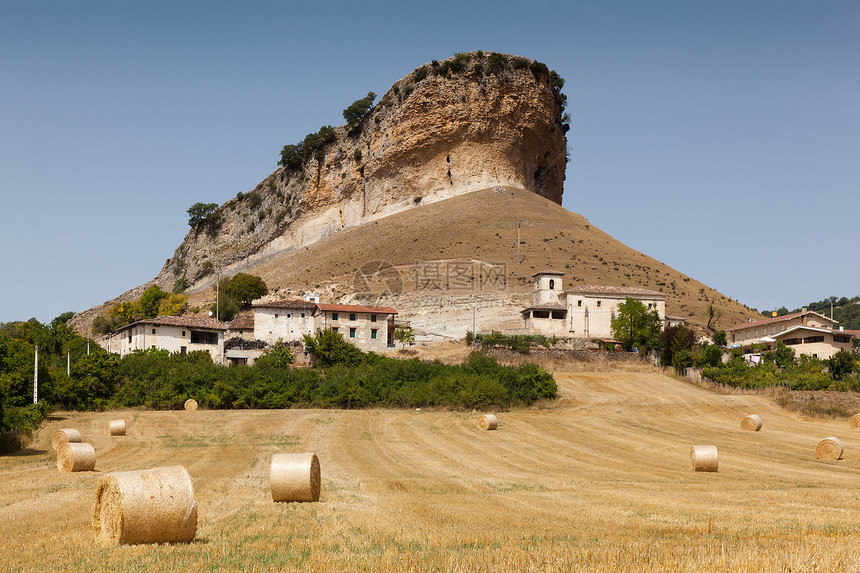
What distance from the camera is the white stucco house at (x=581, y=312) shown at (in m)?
81.4

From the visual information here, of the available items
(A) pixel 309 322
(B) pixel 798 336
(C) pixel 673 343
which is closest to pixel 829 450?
(C) pixel 673 343

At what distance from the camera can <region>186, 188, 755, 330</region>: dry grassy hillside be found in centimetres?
9806

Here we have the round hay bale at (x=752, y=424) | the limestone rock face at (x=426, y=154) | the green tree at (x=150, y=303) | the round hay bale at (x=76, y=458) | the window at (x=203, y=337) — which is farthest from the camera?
the limestone rock face at (x=426, y=154)

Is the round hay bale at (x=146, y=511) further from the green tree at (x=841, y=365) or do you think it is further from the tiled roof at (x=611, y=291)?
the tiled roof at (x=611, y=291)

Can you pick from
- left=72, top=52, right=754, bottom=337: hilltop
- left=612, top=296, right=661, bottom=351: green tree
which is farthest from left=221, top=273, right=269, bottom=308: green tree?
left=612, top=296, right=661, bottom=351: green tree

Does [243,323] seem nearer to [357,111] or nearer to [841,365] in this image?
[841,365]

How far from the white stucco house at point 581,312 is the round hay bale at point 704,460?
180 ft

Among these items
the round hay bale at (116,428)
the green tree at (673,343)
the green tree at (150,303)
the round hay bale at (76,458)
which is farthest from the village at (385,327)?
the round hay bale at (76,458)

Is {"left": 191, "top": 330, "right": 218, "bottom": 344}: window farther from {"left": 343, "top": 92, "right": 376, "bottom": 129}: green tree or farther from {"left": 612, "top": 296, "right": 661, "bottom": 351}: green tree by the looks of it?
{"left": 343, "top": 92, "right": 376, "bottom": 129}: green tree

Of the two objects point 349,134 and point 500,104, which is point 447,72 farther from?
point 349,134

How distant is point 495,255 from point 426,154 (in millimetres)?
44565

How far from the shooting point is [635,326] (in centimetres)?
7662

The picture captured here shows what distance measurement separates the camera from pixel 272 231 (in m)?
160

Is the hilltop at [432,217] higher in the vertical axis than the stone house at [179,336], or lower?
higher
